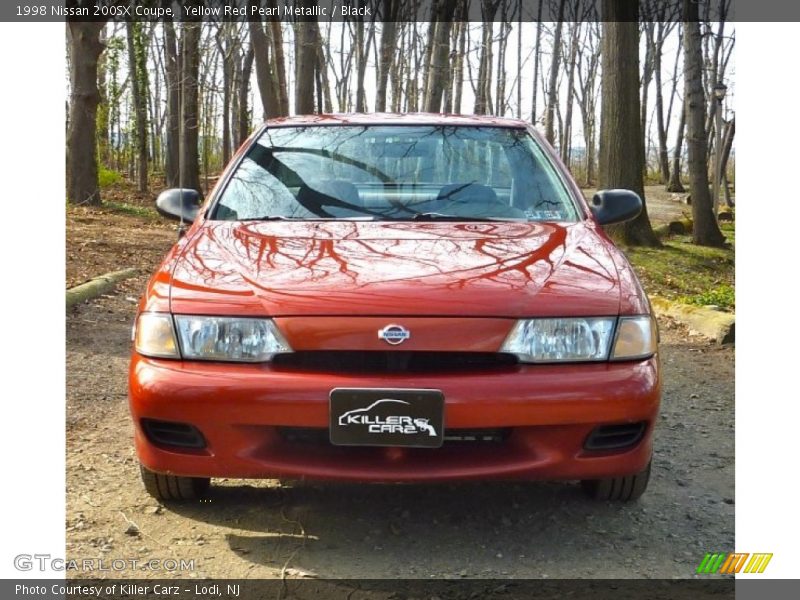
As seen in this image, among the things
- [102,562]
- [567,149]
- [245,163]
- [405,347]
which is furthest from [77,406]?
[567,149]

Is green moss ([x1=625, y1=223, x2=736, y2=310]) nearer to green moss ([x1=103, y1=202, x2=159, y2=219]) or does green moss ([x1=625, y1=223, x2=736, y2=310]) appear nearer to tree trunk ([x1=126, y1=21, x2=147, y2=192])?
green moss ([x1=103, y1=202, x2=159, y2=219])

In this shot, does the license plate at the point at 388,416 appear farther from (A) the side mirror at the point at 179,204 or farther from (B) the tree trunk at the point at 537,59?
(B) the tree trunk at the point at 537,59

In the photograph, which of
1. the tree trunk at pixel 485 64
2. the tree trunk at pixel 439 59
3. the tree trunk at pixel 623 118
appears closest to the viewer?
the tree trunk at pixel 623 118

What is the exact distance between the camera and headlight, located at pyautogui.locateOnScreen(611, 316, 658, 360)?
2928 millimetres

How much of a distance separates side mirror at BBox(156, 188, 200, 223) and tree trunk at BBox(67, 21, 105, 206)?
1289 centimetres

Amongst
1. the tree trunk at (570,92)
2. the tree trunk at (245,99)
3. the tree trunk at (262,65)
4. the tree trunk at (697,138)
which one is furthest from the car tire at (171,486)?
the tree trunk at (570,92)

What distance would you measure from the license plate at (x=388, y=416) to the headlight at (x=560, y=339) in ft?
1.03

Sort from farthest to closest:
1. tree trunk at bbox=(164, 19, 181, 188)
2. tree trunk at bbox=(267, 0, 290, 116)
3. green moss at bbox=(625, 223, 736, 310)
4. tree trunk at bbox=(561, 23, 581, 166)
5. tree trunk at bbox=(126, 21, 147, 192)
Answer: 1. tree trunk at bbox=(561, 23, 581, 166)
2. tree trunk at bbox=(126, 21, 147, 192)
3. tree trunk at bbox=(164, 19, 181, 188)
4. tree trunk at bbox=(267, 0, 290, 116)
5. green moss at bbox=(625, 223, 736, 310)

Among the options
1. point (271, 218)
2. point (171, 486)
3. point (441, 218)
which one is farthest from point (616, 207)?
point (171, 486)

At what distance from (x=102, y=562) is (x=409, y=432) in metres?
1.09

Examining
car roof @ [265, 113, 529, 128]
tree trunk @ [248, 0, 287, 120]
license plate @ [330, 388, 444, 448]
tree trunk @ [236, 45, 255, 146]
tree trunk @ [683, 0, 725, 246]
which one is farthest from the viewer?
tree trunk @ [236, 45, 255, 146]

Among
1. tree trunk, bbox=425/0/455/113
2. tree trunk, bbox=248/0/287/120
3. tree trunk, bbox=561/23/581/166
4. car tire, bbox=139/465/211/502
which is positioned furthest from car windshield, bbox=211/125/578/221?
tree trunk, bbox=561/23/581/166

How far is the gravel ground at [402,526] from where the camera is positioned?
287 cm

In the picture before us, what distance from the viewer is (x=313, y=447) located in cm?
290
